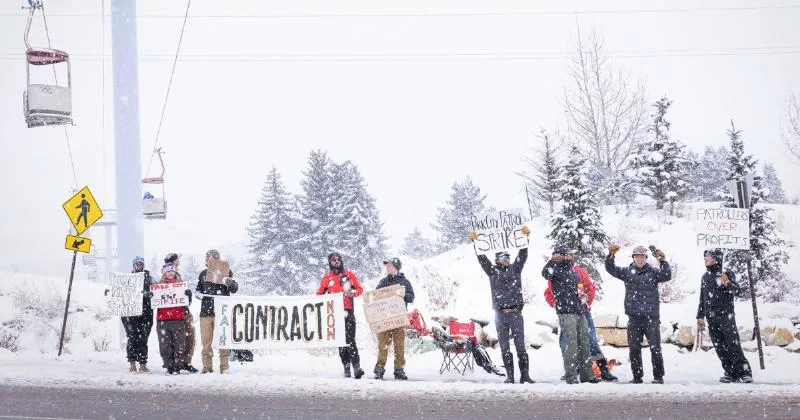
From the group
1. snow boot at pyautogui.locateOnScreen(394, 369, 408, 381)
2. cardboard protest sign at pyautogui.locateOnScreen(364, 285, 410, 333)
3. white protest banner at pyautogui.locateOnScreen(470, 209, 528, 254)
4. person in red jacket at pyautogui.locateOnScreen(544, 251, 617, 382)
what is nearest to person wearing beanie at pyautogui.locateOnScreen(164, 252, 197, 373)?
cardboard protest sign at pyautogui.locateOnScreen(364, 285, 410, 333)

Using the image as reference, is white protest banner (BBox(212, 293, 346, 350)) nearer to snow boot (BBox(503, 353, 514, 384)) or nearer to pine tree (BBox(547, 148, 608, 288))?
snow boot (BBox(503, 353, 514, 384))

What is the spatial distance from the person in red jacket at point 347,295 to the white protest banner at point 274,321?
0.21 m

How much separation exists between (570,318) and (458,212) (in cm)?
6448

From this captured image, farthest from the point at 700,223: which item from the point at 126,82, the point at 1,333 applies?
the point at 1,333

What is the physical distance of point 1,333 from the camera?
1719 centimetres

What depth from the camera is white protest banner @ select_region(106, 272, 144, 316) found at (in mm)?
12352

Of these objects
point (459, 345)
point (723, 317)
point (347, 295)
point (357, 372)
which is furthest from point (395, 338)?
point (723, 317)

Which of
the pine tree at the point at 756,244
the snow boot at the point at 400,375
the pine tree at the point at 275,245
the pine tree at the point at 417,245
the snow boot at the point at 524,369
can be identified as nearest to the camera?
the snow boot at the point at 524,369

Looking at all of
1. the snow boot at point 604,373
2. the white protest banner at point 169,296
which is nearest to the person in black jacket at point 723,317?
the snow boot at point 604,373

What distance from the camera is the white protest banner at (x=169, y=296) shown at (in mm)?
12117

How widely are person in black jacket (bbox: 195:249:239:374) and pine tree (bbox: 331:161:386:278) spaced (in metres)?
40.9

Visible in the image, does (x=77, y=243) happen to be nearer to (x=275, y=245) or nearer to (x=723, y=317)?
(x=723, y=317)

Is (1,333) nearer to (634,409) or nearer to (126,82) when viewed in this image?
(126,82)

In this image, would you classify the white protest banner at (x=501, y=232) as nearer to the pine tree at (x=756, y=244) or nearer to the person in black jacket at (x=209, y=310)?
the person in black jacket at (x=209, y=310)
